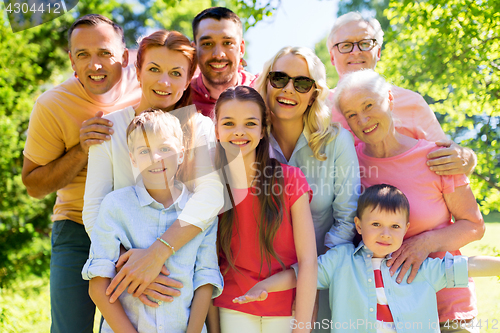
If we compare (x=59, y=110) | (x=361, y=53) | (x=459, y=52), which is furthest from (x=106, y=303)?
(x=459, y=52)

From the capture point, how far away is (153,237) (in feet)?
7.23

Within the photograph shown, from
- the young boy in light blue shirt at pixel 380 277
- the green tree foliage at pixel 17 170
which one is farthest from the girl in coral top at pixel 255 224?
the green tree foliage at pixel 17 170

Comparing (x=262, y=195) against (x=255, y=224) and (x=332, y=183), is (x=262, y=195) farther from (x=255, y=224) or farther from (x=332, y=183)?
(x=332, y=183)

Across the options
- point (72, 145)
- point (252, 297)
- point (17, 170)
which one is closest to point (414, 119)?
point (252, 297)

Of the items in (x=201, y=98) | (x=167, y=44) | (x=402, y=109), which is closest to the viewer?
(x=167, y=44)

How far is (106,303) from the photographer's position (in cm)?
204

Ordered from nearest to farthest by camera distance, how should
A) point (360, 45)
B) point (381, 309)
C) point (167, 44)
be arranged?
point (381, 309) → point (167, 44) → point (360, 45)

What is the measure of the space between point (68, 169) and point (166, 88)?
1.02 meters

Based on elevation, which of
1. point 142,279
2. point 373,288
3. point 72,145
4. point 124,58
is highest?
point 124,58

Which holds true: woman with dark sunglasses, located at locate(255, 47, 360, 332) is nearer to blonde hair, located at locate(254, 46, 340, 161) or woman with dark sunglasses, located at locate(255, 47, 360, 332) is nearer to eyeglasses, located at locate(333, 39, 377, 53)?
blonde hair, located at locate(254, 46, 340, 161)

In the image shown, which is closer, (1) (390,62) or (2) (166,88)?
(2) (166,88)

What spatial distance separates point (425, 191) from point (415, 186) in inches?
2.8

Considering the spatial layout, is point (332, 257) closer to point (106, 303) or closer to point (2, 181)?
point (106, 303)

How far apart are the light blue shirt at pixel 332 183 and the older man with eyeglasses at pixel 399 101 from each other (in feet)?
1.67
